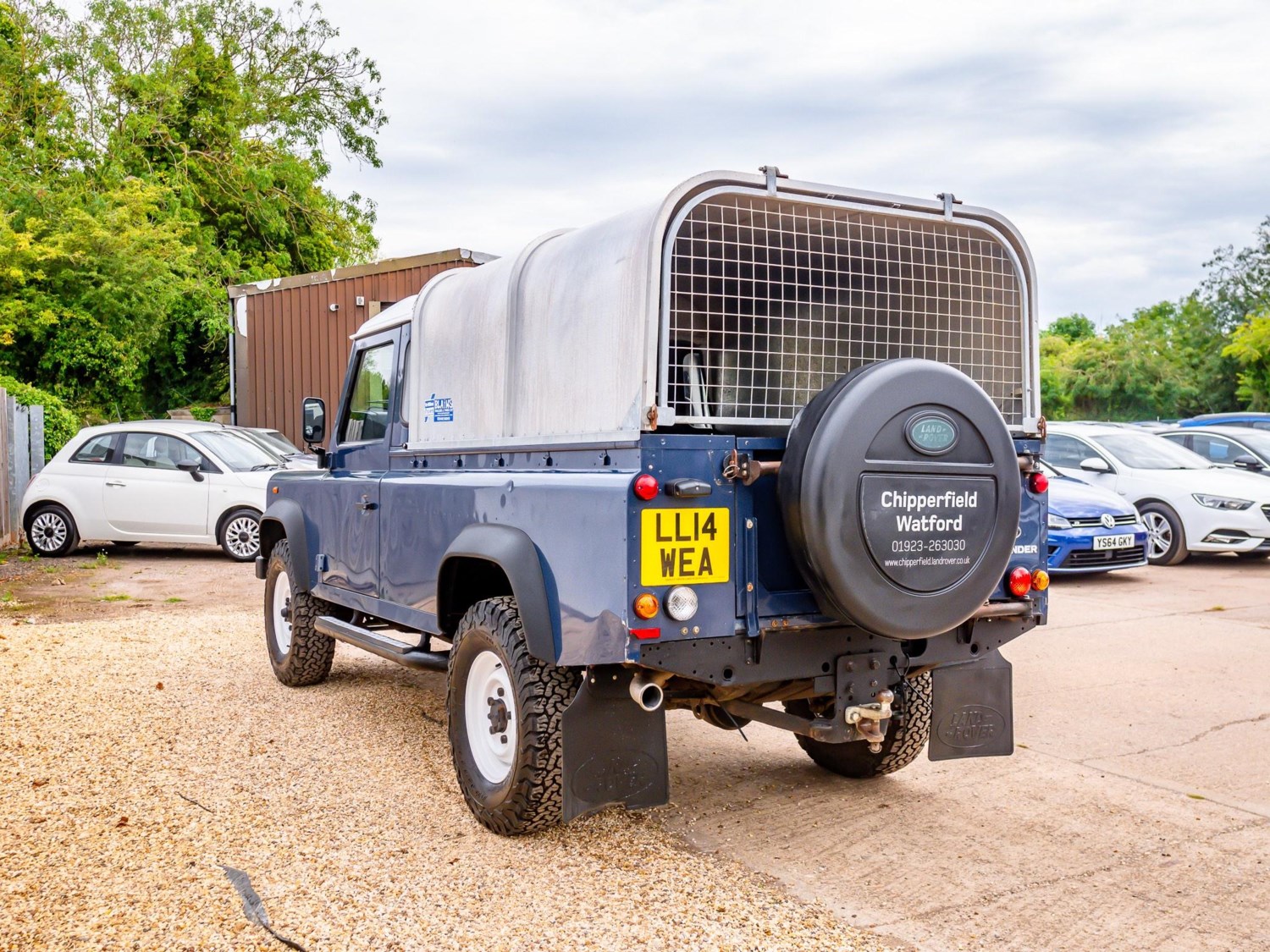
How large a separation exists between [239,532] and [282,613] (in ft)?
21.4

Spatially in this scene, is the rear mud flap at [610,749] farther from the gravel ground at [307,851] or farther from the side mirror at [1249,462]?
the side mirror at [1249,462]

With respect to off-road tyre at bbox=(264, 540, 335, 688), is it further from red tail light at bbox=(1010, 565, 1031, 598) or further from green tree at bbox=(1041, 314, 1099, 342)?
green tree at bbox=(1041, 314, 1099, 342)

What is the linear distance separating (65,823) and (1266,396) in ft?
152

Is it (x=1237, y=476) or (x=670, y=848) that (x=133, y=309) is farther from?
(x=670, y=848)

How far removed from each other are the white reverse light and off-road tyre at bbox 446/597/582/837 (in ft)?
2.17

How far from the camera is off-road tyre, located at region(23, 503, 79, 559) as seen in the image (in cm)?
1352

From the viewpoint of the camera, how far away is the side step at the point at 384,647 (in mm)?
5129

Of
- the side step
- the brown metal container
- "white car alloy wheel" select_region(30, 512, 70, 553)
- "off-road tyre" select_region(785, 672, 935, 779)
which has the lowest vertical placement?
"off-road tyre" select_region(785, 672, 935, 779)

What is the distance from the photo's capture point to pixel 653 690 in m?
3.88

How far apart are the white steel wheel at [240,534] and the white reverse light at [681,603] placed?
1049cm

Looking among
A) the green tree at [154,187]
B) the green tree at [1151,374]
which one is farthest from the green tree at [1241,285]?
the green tree at [154,187]

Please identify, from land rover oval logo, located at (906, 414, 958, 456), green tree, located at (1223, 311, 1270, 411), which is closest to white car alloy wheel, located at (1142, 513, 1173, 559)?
land rover oval logo, located at (906, 414, 958, 456)

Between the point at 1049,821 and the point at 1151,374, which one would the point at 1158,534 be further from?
the point at 1151,374

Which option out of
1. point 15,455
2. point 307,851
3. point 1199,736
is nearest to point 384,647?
point 307,851
